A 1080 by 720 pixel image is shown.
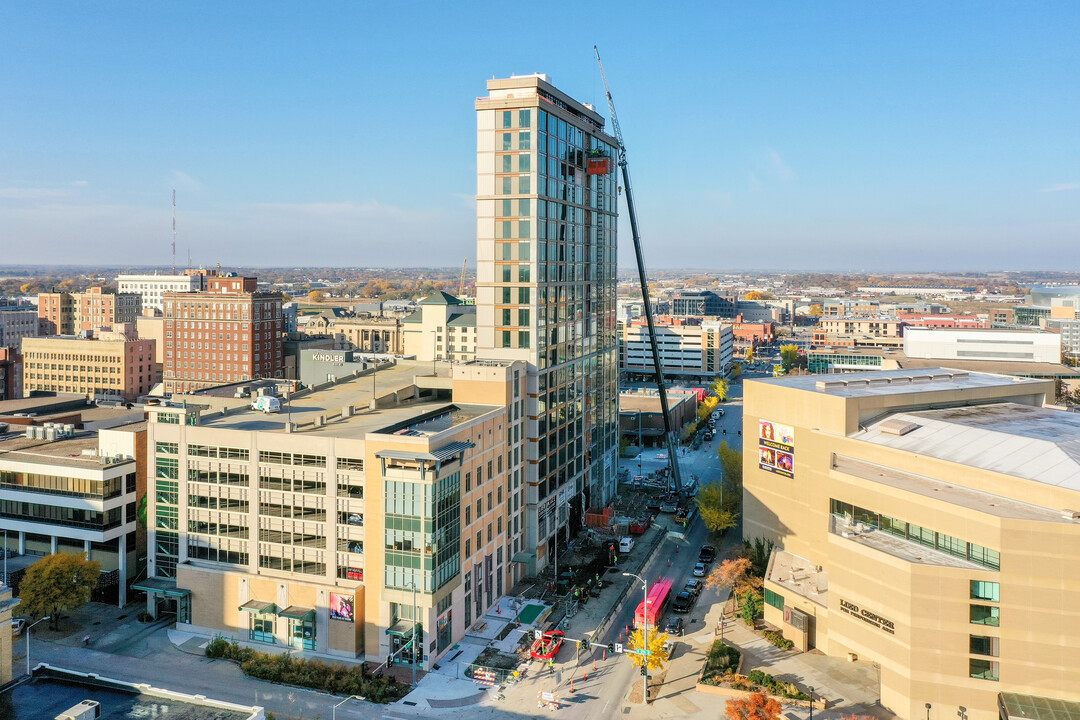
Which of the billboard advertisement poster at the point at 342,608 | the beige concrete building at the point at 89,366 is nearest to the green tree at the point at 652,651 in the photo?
the billboard advertisement poster at the point at 342,608

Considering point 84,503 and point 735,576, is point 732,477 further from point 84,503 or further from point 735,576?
point 84,503

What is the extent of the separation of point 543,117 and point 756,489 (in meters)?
40.3

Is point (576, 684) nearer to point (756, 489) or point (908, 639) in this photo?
point (908, 639)

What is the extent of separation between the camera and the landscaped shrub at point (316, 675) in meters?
53.3

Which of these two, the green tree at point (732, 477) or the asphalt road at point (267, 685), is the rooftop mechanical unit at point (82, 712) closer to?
the asphalt road at point (267, 685)

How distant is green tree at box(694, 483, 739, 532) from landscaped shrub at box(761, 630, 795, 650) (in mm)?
21701

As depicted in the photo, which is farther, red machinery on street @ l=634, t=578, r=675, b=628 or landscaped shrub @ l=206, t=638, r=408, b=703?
red machinery on street @ l=634, t=578, r=675, b=628

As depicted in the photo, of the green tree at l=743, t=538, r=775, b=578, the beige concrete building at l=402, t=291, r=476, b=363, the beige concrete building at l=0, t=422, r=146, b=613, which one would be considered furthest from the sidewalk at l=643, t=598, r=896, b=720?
the beige concrete building at l=402, t=291, r=476, b=363

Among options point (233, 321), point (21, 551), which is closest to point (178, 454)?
point (21, 551)

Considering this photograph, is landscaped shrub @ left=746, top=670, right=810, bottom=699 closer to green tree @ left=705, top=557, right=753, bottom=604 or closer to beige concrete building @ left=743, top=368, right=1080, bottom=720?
beige concrete building @ left=743, top=368, right=1080, bottom=720

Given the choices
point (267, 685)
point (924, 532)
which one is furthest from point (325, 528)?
point (924, 532)

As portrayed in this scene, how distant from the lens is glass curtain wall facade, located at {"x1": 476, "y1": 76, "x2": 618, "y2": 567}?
78125mm

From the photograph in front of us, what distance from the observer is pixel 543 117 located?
78938 millimetres

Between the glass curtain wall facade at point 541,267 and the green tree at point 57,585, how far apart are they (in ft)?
119
